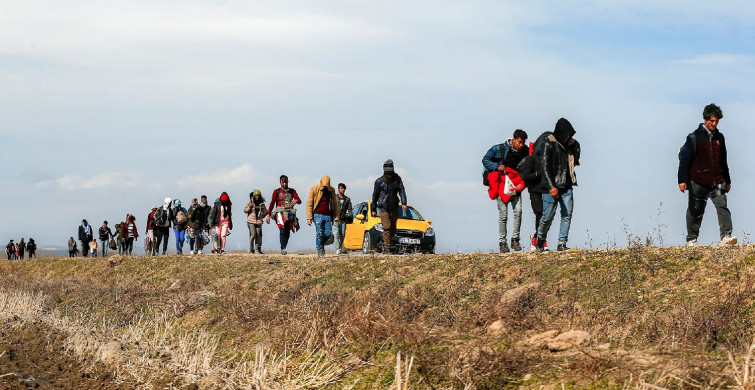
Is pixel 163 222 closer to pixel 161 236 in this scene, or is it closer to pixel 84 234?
pixel 161 236

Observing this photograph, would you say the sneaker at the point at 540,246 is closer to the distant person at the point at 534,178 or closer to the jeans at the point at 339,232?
the distant person at the point at 534,178

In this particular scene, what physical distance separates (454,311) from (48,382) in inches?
171

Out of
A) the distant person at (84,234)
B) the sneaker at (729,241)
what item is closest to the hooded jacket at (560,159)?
the sneaker at (729,241)

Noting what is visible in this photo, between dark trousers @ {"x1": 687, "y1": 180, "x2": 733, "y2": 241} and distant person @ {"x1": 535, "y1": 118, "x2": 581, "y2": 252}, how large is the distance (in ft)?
5.46

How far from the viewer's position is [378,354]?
8211mm

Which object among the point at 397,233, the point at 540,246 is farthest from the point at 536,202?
the point at 397,233

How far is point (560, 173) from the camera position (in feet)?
46.0

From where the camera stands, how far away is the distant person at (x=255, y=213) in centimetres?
2469

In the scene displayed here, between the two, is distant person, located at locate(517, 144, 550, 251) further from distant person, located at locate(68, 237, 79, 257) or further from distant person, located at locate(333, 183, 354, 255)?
distant person, located at locate(68, 237, 79, 257)

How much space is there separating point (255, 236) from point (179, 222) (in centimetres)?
461

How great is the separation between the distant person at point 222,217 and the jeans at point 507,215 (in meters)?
12.3

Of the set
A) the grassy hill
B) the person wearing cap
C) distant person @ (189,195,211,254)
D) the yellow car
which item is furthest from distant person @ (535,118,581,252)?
distant person @ (189,195,211,254)

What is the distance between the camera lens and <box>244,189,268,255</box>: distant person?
24688 millimetres

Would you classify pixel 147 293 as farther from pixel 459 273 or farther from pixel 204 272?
pixel 459 273
